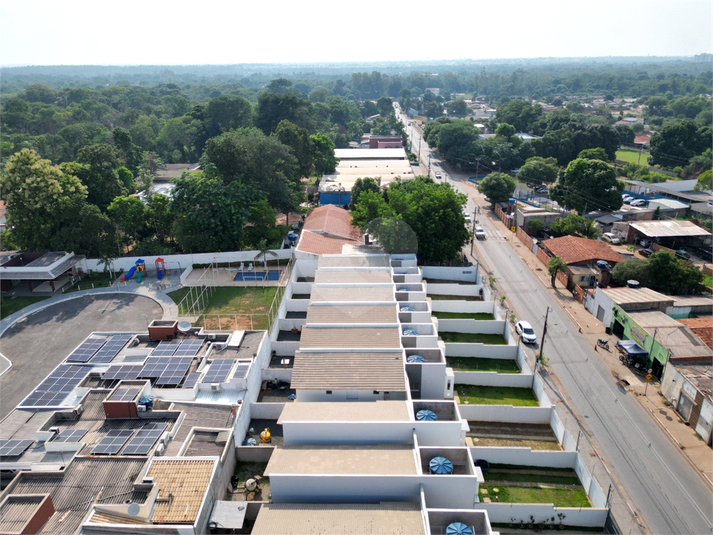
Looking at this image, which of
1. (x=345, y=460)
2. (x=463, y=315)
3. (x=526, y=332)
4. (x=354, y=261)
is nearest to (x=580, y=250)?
(x=526, y=332)

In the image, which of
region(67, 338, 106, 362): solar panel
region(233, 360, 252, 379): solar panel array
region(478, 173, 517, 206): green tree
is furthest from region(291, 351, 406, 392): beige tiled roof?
region(478, 173, 517, 206): green tree

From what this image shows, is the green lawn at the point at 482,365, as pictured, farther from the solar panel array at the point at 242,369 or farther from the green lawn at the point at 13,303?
the green lawn at the point at 13,303

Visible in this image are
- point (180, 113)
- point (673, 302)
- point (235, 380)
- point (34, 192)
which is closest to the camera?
point (235, 380)

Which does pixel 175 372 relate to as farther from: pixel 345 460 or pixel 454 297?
pixel 454 297

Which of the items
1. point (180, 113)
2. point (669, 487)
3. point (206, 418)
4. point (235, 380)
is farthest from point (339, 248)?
point (180, 113)

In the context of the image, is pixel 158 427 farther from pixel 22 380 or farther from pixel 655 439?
pixel 655 439

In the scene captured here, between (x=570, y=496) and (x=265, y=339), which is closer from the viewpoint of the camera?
(x=570, y=496)
